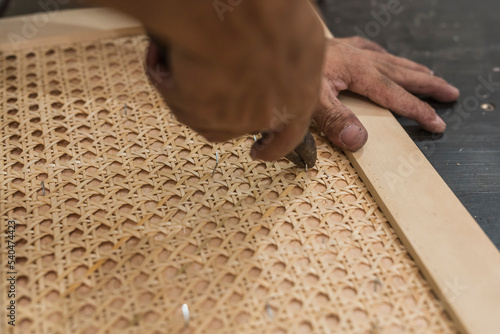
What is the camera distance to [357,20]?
1171 mm

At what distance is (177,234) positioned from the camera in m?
0.64

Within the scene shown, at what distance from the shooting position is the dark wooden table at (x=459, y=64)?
809 mm

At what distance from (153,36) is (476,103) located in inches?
28.0

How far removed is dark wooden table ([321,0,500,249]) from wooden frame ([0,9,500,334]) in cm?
10

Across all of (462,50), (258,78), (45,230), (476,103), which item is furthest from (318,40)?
(462,50)

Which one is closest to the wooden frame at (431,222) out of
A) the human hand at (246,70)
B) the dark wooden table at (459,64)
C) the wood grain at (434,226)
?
the wood grain at (434,226)

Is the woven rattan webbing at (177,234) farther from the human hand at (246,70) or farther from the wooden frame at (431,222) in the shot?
→ the human hand at (246,70)

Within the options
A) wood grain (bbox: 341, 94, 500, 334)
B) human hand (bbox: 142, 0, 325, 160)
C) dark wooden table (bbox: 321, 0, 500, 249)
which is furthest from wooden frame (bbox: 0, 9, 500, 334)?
human hand (bbox: 142, 0, 325, 160)

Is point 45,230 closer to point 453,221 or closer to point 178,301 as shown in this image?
point 178,301

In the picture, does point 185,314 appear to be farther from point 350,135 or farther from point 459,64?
point 459,64

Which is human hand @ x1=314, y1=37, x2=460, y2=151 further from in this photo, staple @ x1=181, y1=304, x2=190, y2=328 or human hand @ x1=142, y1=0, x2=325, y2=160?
staple @ x1=181, y1=304, x2=190, y2=328

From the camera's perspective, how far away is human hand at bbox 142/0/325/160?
0.44m

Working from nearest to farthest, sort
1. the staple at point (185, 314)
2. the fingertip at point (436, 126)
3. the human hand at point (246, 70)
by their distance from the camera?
the human hand at point (246, 70) → the staple at point (185, 314) → the fingertip at point (436, 126)

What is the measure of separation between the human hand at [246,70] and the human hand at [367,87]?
236 mm
